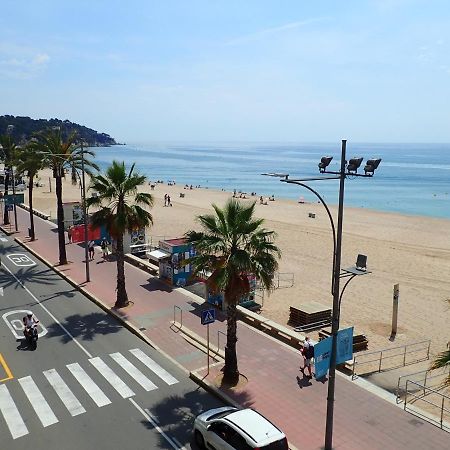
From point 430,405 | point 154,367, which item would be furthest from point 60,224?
point 430,405

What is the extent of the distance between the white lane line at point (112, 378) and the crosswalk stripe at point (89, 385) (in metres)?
0.50

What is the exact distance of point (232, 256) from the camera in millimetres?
15047

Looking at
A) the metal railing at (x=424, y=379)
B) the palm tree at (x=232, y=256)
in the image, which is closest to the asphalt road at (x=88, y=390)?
the palm tree at (x=232, y=256)

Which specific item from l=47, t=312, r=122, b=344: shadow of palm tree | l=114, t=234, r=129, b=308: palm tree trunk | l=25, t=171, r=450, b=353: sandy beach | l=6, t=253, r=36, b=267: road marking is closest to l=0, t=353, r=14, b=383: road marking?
l=47, t=312, r=122, b=344: shadow of palm tree

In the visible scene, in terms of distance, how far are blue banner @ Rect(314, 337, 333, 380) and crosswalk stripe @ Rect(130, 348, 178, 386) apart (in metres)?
→ 5.91

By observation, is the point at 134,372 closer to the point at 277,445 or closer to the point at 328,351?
the point at 277,445

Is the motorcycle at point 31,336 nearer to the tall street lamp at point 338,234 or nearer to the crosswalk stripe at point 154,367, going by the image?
the crosswalk stripe at point 154,367

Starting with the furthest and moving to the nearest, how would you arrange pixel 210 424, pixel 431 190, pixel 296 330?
pixel 431 190 < pixel 296 330 < pixel 210 424

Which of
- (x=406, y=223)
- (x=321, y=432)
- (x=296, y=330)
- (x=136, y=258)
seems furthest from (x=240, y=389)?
(x=406, y=223)

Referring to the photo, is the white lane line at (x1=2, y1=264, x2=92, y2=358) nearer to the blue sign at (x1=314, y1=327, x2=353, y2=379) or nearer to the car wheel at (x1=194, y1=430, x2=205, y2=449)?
the car wheel at (x1=194, y1=430, x2=205, y2=449)

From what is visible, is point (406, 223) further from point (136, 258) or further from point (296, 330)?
point (296, 330)

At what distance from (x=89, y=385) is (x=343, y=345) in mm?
8346

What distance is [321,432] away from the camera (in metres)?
13.4

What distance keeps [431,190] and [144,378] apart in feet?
392
